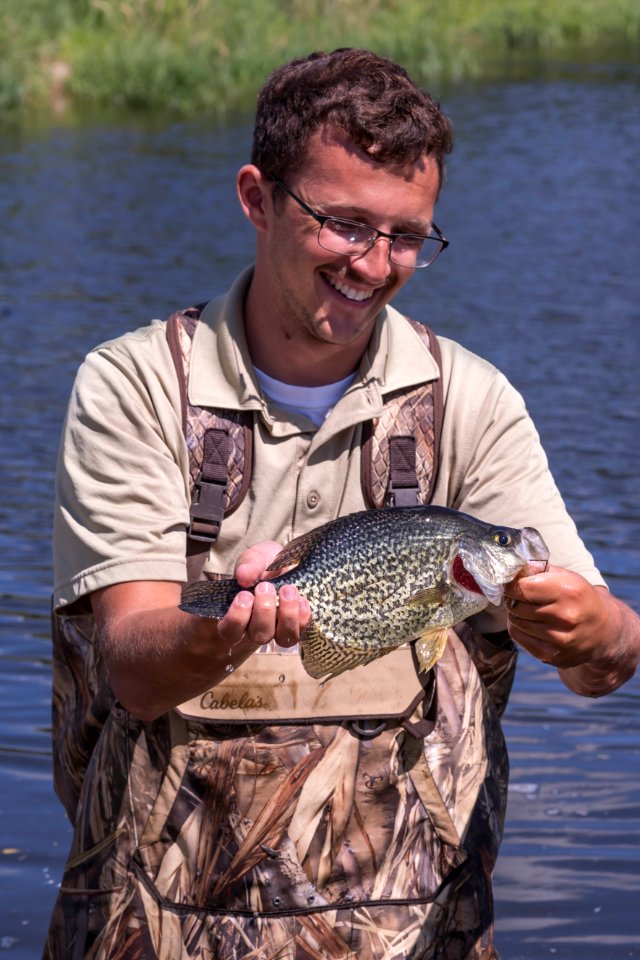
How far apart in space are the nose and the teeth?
0.03 m

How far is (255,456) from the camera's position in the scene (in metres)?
3.82

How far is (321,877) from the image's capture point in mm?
3641

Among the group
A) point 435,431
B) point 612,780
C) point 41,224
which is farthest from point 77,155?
point 435,431

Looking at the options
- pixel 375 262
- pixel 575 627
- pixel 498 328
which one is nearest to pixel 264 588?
pixel 575 627

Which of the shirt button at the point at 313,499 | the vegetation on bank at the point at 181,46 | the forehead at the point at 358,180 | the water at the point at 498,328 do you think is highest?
the forehead at the point at 358,180

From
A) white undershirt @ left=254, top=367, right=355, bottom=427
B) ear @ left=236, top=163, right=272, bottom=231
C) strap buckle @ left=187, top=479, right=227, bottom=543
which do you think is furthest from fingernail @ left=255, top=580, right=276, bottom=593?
ear @ left=236, top=163, right=272, bottom=231

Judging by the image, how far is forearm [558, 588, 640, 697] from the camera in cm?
361

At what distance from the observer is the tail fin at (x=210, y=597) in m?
3.19

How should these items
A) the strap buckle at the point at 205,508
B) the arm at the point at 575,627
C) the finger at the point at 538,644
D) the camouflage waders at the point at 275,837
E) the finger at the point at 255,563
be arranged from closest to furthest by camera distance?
the finger at the point at 255,563 < the arm at the point at 575,627 < the finger at the point at 538,644 < the camouflage waders at the point at 275,837 < the strap buckle at the point at 205,508

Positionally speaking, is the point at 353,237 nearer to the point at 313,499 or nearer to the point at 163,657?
the point at 313,499

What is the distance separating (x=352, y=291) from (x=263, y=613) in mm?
946

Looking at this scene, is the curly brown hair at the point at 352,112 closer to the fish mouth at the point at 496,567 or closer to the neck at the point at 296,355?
the neck at the point at 296,355

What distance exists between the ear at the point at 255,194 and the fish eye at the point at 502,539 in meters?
1.08

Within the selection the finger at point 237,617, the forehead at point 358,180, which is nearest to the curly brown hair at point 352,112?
the forehead at point 358,180
